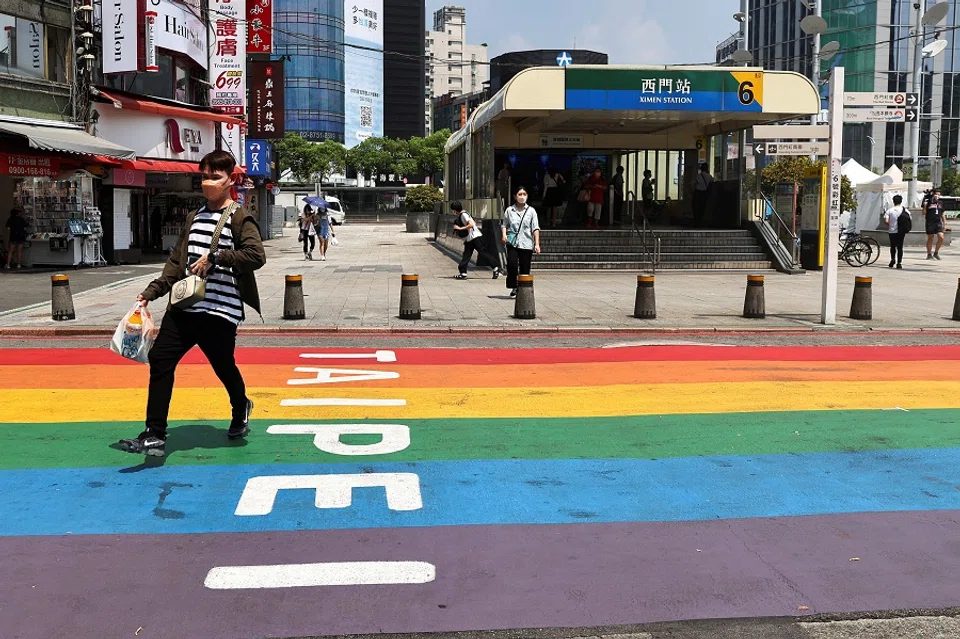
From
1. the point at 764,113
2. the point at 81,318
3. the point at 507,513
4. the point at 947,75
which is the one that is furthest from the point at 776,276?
the point at 947,75

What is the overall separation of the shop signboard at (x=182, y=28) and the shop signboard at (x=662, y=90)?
39.9 ft

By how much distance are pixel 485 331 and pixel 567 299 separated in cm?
429

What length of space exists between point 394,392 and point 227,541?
394 centimetres

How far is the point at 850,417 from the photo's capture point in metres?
7.76

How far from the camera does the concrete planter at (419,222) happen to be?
5612 centimetres

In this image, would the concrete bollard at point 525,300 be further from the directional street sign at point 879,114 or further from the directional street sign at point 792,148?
the directional street sign at point 792,148

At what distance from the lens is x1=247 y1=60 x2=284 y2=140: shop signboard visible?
45.0 m

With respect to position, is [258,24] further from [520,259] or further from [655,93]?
[520,259]

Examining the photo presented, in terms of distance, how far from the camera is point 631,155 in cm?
3116

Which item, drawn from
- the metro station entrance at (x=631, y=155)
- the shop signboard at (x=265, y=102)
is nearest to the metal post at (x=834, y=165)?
the metro station entrance at (x=631, y=155)

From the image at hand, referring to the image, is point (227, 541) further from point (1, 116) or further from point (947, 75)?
point (947, 75)

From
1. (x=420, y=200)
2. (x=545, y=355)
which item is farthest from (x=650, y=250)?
(x=420, y=200)

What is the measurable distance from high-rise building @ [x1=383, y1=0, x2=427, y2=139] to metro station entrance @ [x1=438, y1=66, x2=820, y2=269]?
15217 cm

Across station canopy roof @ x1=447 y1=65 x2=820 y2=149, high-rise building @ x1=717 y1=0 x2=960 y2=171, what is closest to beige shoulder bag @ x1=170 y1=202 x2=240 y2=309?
station canopy roof @ x1=447 y1=65 x2=820 y2=149
